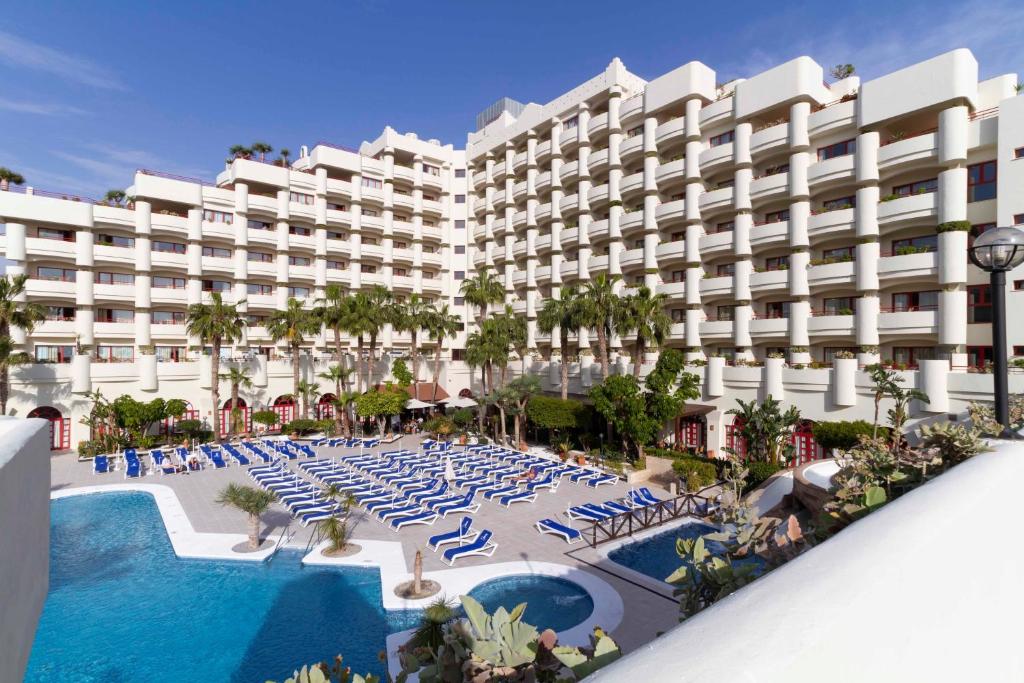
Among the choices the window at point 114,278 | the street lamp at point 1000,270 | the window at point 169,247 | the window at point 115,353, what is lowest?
the window at point 115,353

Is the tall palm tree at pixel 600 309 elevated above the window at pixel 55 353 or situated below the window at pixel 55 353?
above

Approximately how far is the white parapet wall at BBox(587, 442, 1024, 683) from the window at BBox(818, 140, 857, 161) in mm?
30951

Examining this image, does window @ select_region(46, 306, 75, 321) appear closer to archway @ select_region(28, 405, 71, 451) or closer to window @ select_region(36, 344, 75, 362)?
window @ select_region(36, 344, 75, 362)

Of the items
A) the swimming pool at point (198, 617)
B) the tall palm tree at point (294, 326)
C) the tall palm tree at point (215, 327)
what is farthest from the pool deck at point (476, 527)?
the tall palm tree at point (294, 326)

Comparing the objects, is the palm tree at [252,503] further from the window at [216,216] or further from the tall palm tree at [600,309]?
the window at [216,216]

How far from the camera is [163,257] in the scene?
37.7 meters

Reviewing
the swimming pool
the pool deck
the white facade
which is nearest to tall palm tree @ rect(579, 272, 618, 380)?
the white facade

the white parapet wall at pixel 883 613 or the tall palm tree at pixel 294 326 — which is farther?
the tall palm tree at pixel 294 326

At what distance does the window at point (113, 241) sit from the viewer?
36.3 meters

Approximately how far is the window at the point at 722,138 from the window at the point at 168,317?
131ft

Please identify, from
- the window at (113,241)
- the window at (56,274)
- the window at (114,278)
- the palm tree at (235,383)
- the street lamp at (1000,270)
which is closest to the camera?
the street lamp at (1000,270)

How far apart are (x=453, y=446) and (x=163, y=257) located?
1010 inches

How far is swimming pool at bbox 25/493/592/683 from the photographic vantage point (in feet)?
34.4

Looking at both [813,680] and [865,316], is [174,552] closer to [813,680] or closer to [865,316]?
[813,680]
